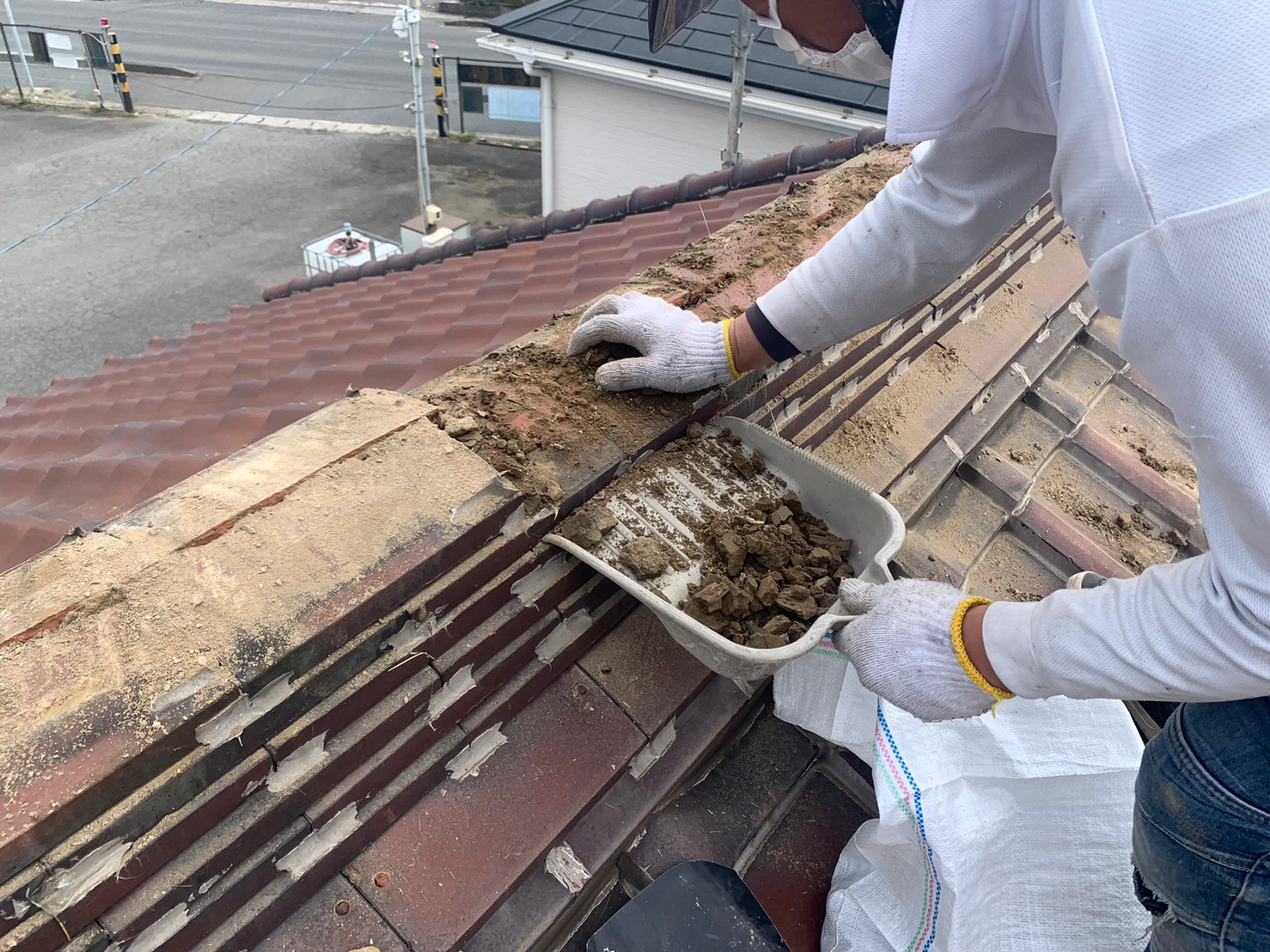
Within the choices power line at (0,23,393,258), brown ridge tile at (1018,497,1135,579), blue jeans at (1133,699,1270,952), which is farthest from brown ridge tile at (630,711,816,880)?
power line at (0,23,393,258)

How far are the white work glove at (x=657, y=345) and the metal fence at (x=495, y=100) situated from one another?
17481 mm

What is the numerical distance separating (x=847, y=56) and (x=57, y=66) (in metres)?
26.0

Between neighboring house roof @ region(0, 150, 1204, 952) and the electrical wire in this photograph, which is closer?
neighboring house roof @ region(0, 150, 1204, 952)

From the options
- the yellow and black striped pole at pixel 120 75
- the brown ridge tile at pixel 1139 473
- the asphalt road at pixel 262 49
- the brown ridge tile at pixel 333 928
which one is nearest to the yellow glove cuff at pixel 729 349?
the brown ridge tile at pixel 333 928

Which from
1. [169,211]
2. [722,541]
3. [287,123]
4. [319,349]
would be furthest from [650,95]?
[287,123]

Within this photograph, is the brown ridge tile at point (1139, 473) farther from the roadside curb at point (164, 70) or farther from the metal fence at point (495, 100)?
the roadside curb at point (164, 70)

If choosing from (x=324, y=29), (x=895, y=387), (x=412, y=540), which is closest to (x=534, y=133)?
(x=324, y=29)

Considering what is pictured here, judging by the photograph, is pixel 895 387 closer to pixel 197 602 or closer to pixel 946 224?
pixel 946 224

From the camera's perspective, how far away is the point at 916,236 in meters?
1.90

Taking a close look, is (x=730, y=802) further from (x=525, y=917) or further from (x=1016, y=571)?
(x=1016, y=571)

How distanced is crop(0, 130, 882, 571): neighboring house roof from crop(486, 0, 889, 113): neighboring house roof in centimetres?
464

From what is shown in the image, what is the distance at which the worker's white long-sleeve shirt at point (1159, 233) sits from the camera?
0.97 m

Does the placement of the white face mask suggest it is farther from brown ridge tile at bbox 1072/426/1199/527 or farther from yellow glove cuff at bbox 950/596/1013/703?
brown ridge tile at bbox 1072/426/1199/527

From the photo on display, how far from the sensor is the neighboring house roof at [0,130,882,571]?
2.66m
